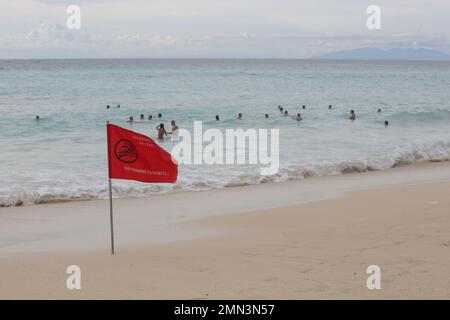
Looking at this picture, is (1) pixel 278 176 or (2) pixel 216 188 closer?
(2) pixel 216 188

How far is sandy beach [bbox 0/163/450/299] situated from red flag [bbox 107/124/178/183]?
1087 millimetres

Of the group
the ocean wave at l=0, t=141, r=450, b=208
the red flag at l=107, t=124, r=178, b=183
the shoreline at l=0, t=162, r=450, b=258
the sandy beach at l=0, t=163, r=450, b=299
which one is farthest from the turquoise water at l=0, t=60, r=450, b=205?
the red flag at l=107, t=124, r=178, b=183

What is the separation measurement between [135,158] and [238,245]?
1961 mm

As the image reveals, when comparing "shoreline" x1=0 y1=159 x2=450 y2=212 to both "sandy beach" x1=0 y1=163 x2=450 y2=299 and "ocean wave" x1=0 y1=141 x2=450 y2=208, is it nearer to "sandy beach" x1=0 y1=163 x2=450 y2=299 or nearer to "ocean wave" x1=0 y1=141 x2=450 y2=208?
"ocean wave" x1=0 y1=141 x2=450 y2=208

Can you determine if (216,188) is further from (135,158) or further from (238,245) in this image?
(135,158)

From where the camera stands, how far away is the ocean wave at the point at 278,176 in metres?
13.6

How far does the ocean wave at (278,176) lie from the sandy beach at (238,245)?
1.96ft

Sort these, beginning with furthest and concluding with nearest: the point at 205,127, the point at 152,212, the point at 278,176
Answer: the point at 205,127
the point at 278,176
the point at 152,212

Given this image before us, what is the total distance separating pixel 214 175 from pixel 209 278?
9139mm

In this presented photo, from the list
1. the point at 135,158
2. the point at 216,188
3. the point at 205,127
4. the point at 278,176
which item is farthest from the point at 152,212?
the point at 205,127

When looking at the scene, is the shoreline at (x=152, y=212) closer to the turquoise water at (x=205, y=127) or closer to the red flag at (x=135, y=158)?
the turquoise water at (x=205, y=127)

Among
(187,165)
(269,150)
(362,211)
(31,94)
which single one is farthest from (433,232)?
(31,94)

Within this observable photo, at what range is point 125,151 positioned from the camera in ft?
28.1
